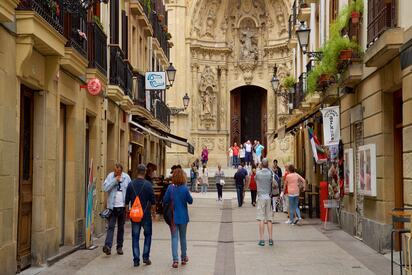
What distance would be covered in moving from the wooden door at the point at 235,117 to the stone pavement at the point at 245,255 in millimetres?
27918

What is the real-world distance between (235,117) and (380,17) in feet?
114

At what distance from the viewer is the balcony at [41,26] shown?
401 inches

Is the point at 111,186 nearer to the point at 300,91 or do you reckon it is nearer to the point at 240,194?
the point at 300,91

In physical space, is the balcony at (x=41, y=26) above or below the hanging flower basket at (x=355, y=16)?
below

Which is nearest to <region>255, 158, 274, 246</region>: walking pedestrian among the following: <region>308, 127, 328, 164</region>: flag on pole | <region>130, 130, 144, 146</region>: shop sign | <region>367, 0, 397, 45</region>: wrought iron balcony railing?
<region>367, 0, 397, 45</region>: wrought iron balcony railing

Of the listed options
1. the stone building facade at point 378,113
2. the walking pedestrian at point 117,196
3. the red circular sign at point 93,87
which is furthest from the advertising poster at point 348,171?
the red circular sign at point 93,87

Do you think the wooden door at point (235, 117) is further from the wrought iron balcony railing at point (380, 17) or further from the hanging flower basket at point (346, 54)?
the wrought iron balcony railing at point (380, 17)

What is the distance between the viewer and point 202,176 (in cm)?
3791

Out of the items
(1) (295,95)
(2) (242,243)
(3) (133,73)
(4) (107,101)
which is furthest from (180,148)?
(2) (242,243)

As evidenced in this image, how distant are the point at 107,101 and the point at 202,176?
63.1 ft

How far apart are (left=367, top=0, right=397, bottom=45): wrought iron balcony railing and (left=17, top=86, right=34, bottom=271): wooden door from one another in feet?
20.5

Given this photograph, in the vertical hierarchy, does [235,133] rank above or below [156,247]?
above

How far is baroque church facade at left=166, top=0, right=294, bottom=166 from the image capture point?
45531mm

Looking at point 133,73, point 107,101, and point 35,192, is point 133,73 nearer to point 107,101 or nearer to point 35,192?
point 107,101
